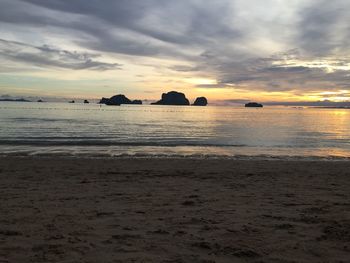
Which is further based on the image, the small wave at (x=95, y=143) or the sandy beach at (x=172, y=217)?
the small wave at (x=95, y=143)

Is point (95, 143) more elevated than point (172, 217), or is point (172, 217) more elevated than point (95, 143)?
point (172, 217)

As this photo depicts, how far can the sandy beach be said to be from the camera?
17.6ft

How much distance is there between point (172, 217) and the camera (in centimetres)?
730

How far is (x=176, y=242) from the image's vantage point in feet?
19.1

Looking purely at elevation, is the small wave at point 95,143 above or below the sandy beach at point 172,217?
below

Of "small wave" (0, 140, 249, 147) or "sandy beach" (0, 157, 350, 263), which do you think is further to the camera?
"small wave" (0, 140, 249, 147)

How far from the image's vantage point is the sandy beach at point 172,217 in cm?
538

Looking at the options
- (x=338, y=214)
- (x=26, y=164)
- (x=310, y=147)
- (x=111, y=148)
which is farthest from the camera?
(x=310, y=147)

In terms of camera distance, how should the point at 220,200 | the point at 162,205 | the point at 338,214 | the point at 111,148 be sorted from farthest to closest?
the point at 111,148 < the point at 220,200 < the point at 162,205 < the point at 338,214

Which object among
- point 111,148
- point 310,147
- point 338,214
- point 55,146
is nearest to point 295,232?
point 338,214

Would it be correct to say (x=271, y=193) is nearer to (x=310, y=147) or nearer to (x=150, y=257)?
(x=150, y=257)

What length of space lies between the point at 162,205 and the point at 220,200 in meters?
1.56

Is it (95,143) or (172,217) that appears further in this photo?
(95,143)

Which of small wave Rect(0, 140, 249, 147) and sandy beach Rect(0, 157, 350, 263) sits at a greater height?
sandy beach Rect(0, 157, 350, 263)
